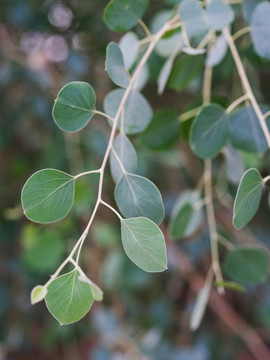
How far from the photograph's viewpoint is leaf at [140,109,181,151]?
597 millimetres

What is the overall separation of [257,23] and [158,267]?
0.31m

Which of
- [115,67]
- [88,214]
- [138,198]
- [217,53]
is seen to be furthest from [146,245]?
[88,214]

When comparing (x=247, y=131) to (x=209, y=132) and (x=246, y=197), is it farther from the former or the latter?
(x=246, y=197)

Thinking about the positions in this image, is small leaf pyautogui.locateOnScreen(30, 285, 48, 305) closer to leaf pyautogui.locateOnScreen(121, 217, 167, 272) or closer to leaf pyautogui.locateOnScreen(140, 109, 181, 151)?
leaf pyautogui.locateOnScreen(121, 217, 167, 272)

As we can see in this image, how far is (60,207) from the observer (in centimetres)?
37

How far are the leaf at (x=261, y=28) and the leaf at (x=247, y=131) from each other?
7 centimetres

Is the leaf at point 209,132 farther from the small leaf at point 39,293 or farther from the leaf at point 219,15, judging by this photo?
the small leaf at point 39,293

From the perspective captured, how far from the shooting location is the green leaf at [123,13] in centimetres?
46

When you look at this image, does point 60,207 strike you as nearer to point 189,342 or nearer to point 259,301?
point 189,342

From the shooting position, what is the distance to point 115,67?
387 millimetres

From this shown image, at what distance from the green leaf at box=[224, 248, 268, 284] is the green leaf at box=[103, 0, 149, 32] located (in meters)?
0.33

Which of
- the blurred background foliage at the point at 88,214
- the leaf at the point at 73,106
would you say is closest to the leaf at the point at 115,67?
the leaf at the point at 73,106

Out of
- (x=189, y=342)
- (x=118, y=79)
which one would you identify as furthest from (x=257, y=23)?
(x=189, y=342)

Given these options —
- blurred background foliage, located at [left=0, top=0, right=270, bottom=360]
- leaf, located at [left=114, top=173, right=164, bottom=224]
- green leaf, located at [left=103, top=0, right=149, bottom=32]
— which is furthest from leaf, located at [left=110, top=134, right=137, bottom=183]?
blurred background foliage, located at [left=0, top=0, right=270, bottom=360]
